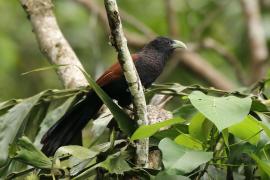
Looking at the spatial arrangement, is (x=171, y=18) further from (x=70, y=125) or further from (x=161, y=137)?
(x=161, y=137)

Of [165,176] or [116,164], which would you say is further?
[116,164]

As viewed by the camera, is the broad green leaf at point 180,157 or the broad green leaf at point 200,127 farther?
the broad green leaf at point 200,127

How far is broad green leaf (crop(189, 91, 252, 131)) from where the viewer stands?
2.21 metres

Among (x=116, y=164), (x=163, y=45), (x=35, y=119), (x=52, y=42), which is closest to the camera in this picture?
(x=116, y=164)

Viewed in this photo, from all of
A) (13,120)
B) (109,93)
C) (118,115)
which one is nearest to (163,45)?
(109,93)

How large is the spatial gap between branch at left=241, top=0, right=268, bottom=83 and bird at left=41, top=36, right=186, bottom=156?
2.59 m

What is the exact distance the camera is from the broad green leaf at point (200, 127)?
7.97 feet

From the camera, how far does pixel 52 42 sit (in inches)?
157

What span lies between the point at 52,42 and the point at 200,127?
5.70 ft

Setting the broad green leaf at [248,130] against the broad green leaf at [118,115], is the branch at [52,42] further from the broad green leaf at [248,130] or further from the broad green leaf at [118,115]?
the broad green leaf at [248,130]

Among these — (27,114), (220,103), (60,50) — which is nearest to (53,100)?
(27,114)

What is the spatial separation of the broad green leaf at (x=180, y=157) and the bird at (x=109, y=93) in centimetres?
94

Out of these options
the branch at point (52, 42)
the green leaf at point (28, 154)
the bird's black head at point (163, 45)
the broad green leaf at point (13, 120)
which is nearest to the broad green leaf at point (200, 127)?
the green leaf at point (28, 154)

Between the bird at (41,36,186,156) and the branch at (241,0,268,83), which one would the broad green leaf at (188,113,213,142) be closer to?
the bird at (41,36,186,156)
